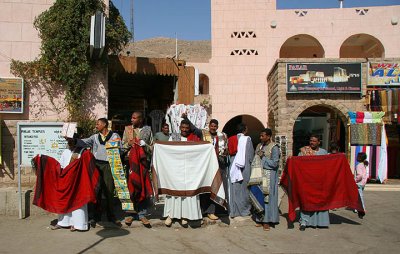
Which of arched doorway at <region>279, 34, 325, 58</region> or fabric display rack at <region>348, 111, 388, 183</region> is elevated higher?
arched doorway at <region>279, 34, 325, 58</region>

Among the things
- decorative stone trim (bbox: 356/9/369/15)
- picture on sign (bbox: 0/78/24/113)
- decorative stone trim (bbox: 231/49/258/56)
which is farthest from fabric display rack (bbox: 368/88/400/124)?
picture on sign (bbox: 0/78/24/113)

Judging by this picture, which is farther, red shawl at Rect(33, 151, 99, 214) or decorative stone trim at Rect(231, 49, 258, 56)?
decorative stone trim at Rect(231, 49, 258, 56)

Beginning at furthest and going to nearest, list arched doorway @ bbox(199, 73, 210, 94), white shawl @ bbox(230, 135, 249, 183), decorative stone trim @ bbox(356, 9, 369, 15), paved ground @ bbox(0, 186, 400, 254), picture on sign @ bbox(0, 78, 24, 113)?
1. arched doorway @ bbox(199, 73, 210, 94)
2. decorative stone trim @ bbox(356, 9, 369, 15)
3. picture on sign @ bbox(0, 78, 24, 113)
4. white shawl @ bbox(230, 135, 249, 183)
5. paved ground @ bbox(0, 186, 400, 254)

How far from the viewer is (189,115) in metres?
8.50

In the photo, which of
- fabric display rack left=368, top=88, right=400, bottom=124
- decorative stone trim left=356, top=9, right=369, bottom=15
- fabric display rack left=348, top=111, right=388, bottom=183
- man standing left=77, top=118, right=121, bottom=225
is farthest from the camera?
decorative stone trim left=356, top=9, right=369, bottom=15

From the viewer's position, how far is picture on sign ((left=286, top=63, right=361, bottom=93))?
13203mm

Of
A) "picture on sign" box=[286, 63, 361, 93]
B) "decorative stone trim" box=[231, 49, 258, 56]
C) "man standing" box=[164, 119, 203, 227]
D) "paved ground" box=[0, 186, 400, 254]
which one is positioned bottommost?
"paved ground" box=[0, 186, 400, 254]

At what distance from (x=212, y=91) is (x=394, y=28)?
8.26m

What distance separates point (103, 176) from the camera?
637cm

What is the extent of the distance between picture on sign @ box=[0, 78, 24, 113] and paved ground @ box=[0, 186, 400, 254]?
245 centimetres

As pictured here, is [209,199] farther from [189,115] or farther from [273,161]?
[189,115]

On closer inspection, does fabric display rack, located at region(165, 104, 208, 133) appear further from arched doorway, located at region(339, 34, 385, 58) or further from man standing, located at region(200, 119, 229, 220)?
arched doorway, located at region(339, 34, 385, 58)

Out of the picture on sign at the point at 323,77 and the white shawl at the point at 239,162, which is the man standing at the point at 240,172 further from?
the picture on sign at the point at 323,77

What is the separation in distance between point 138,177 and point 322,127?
13.0 m
